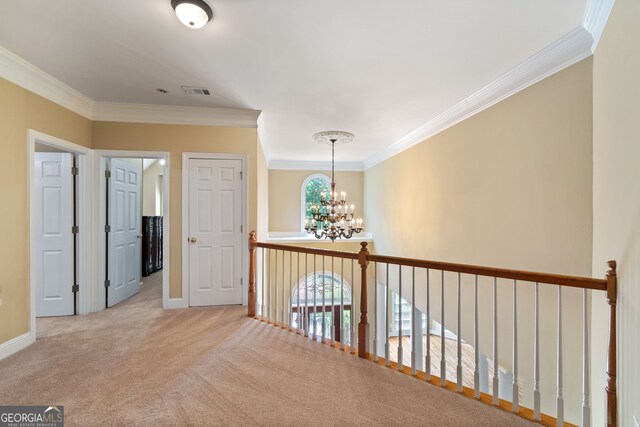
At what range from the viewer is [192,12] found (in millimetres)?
1899

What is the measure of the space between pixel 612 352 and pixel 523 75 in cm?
234

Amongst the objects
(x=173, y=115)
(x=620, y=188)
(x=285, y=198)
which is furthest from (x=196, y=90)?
(x=285, y=198)

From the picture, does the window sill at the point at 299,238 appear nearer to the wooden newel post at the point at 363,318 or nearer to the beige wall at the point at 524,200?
the beige wall at the point at 524,200

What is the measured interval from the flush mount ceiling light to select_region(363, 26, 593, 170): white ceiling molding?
2673 mm

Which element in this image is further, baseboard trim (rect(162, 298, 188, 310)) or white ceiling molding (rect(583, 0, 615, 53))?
baseboard trim (rect(162, 298, 188, 310))

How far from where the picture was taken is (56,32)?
224 centimetres

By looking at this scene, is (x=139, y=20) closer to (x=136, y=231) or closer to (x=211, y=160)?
(x=211, y=160)

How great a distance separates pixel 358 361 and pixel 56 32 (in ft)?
11.8

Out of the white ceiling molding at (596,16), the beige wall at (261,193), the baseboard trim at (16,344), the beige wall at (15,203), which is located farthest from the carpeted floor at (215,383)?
the white ceiling molding at (596,16)

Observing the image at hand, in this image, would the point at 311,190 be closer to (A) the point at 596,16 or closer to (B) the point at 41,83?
(B) the point at 41,83

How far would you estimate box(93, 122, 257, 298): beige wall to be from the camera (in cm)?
374

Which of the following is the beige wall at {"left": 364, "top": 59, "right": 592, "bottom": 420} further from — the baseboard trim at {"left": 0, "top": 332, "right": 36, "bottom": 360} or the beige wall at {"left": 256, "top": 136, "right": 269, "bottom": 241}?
the baseboard trim at {"left": 0, "top": 332, "right": 36, "bottom": 360}

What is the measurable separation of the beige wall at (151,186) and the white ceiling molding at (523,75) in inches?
263

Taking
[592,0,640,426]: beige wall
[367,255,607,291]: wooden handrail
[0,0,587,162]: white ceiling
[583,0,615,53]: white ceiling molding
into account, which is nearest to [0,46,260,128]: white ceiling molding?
[0,0,587,162]: white ceiling
